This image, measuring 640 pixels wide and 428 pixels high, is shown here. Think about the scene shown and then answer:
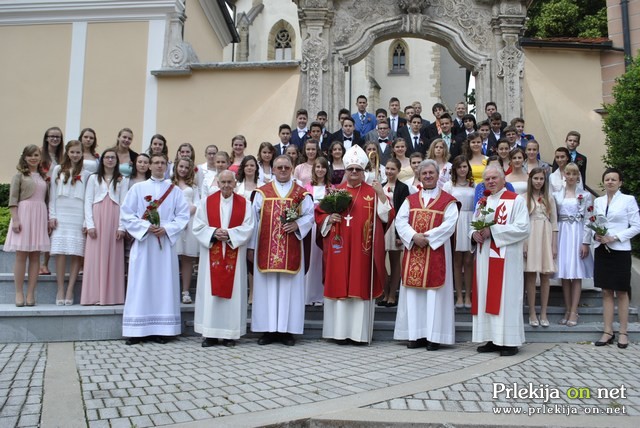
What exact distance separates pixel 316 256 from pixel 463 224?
2.09 meters

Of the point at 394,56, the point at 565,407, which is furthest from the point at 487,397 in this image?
the point at 394,56

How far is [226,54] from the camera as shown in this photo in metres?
27.9

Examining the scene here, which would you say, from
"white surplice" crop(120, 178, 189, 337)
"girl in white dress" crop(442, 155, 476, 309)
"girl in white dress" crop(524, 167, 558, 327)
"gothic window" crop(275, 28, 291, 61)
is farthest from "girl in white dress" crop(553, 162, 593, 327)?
"gothic window" crop(275, 28, 291, 61)

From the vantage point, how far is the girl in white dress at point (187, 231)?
809 cm

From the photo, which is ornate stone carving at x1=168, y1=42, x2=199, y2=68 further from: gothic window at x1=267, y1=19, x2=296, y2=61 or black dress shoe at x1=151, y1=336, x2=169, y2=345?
gothic window at x1=267, y1=19, x2=296, y2=61

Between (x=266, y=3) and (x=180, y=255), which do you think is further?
(x=266, y=3)

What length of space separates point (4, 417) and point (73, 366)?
1.56 metres

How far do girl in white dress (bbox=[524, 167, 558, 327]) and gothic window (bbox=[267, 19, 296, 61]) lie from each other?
3047 centimetres

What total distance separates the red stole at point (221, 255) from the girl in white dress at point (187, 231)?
1007mm

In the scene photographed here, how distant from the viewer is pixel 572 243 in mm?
7516

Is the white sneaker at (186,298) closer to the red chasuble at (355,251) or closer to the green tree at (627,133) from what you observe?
the red chasuble at (355,251)

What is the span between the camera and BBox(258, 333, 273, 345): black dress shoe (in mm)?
7020

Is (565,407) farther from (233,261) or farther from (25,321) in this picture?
(25,321)

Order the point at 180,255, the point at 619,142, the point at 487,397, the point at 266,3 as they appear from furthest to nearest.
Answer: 1. the point at 266,3
2. the point at 619,142
3. the point at 180,255
4. the point at 487,397
